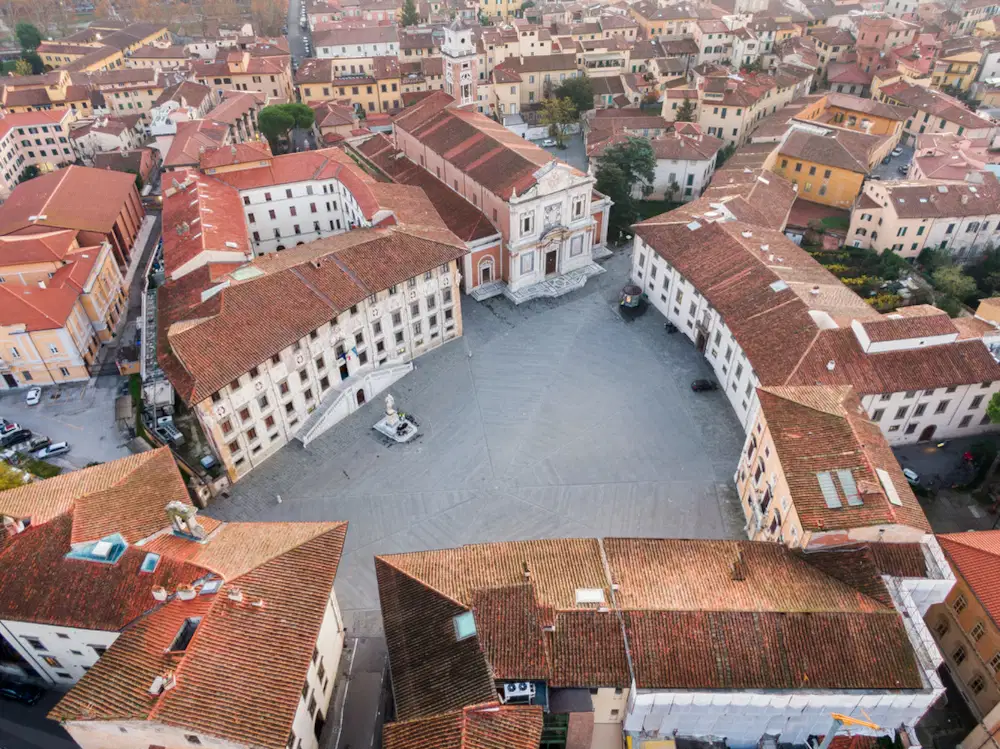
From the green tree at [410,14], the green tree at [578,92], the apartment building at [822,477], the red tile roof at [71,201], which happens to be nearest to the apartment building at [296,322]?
the red tile roof at [71,201]

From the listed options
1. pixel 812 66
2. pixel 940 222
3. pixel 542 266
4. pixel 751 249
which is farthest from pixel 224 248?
pixel 812 66

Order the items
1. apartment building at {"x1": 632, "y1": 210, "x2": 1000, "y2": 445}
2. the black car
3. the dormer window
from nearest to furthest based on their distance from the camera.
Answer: the dormer window → the black car → apartment building at {"x1": 632, "y1": 210, "x2": 1000, "y2": 445}

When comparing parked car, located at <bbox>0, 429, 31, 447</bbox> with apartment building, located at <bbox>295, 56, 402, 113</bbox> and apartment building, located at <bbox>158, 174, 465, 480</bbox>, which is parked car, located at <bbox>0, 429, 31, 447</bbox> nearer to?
apartment building, located at <bbox>158, 174, 465, 480</bbox>

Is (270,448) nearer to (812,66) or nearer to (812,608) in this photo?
(812,608)

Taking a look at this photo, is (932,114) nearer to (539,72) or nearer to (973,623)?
(539,72)

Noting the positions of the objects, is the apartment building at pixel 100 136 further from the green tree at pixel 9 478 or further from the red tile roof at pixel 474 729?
the red tile roof at pixel 474 729

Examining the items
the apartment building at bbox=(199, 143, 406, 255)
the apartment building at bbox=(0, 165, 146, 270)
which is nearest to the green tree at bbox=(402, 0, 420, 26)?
the apartment building at bbox=(199, 143, 406, 255)
